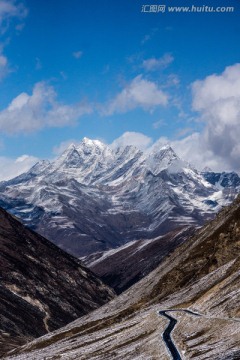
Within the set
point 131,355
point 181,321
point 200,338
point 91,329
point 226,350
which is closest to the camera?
point 226,350

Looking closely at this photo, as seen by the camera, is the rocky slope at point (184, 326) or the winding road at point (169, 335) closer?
the winding road at point (169, 335)

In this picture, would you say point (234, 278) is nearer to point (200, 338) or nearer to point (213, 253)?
point (200, 338)

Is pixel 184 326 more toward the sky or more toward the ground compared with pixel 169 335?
more toward the sky

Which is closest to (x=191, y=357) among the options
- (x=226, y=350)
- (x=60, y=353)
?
(x=226, y=350)

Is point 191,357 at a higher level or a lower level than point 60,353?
lower

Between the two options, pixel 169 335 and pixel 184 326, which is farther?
pixel 184 326

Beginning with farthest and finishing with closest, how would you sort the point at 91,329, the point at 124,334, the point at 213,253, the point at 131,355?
the point at 213,253, the point at 91,329, the point at 124,334, the point at 131,355

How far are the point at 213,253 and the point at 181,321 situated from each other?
Result: 272ft

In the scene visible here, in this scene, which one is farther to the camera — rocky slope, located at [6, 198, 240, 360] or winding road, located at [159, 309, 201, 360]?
rocky slope, located at [6, 198, 240, 360]

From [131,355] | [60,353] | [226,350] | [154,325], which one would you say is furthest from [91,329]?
[226,350]

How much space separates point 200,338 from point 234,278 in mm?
35434

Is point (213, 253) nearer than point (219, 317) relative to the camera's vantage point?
No

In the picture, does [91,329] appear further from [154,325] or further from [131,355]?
[131,355]

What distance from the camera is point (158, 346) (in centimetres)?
9419
